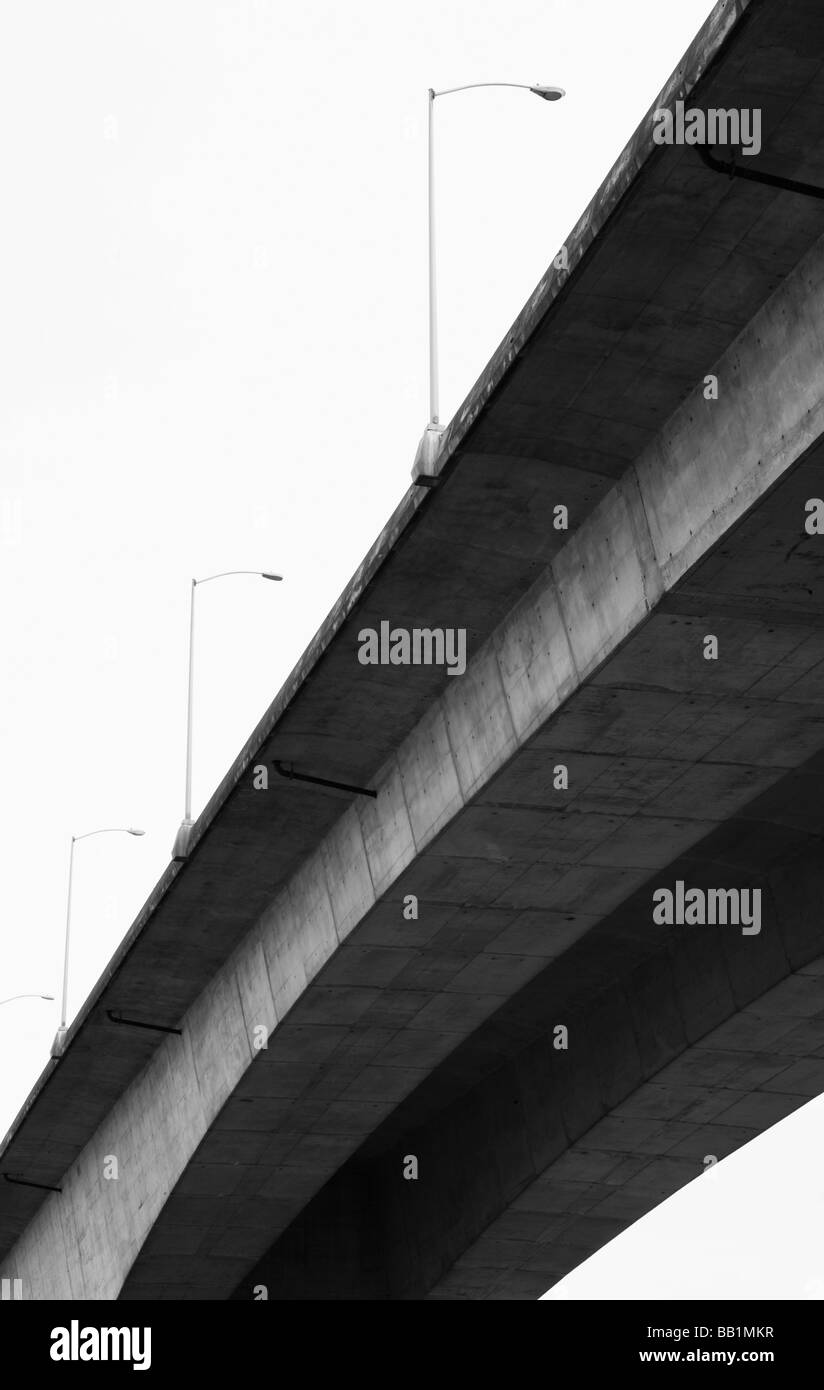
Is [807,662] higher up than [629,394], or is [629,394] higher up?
[629,394]

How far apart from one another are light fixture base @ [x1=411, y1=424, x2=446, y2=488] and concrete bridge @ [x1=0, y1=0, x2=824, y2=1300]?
14 cm

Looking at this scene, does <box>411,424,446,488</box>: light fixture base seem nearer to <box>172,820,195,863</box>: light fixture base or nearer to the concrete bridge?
the concrete bridge

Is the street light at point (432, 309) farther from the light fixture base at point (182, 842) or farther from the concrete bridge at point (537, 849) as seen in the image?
the light fixture base at point (182, 842)

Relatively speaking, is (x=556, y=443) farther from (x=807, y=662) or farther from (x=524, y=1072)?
(x=524, y=1072)

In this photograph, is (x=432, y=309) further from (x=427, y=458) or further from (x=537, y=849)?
(x=537, y=849)

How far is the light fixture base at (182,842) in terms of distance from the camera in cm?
2539

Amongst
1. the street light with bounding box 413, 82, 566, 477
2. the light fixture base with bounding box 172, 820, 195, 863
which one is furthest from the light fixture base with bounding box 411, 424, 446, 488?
the light fixture base with bounding box 172, 820, 195, 863

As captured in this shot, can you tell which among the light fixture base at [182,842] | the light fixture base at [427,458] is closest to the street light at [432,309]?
the light fixture base at [427,458]

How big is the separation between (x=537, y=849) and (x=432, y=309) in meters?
5.50

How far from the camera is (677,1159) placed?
2923cm

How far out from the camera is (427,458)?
57.6 ft

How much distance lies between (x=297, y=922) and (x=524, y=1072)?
703cm

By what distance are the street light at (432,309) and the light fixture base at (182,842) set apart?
26.5ft
